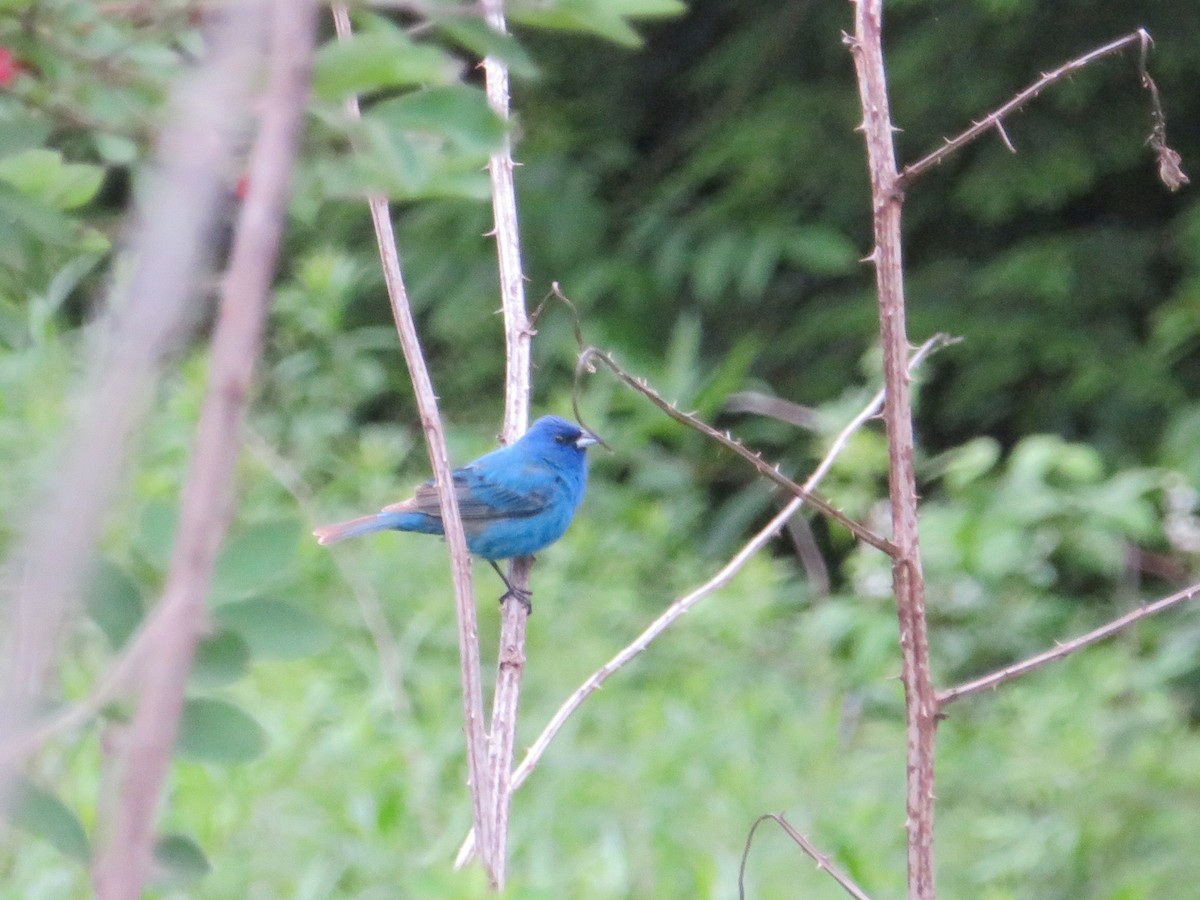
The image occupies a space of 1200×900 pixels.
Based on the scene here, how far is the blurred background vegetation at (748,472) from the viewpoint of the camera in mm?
3082

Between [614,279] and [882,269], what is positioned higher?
[882,269]

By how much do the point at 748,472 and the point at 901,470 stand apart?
13.3 ft

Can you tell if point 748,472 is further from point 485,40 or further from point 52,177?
point 485,40

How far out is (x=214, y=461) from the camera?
40 centimetres

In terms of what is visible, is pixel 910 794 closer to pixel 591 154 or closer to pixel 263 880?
pixel 263 880

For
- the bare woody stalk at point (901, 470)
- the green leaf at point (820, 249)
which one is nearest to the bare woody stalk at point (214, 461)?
the bare woody stalk at point (901, 470)

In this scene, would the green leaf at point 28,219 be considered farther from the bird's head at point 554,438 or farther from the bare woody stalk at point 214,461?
the bird's head at point 554,438

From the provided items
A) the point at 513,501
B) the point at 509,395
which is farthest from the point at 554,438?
the point at 509,395

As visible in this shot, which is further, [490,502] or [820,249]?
[820,249]

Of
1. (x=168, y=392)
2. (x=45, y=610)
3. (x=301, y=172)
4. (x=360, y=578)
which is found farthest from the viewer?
(x=168, y=392)

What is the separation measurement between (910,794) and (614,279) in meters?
4.03

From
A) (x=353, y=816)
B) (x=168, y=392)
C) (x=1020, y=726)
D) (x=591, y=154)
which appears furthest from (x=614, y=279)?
(x=353, y=816)

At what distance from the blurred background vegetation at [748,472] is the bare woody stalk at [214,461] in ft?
5.07

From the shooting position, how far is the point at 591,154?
5441 millimetres
